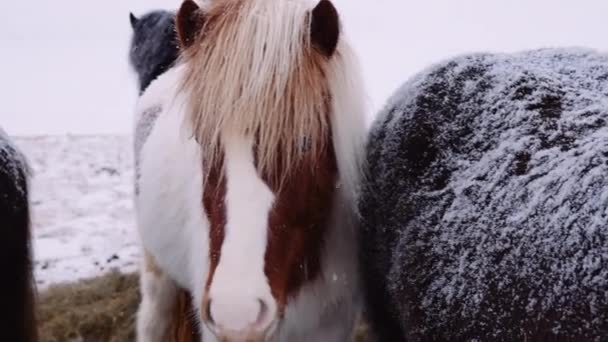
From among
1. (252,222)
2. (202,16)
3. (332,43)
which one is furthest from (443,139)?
(202,16)

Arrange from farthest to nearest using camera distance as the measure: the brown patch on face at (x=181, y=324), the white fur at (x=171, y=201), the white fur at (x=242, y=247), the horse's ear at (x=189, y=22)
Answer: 1. the brown patch on face at (x=181, y=324)
2. the white fur at (x=171, y=201)
3. the horse's ear at (x=189, y=22)
4. the white fur at (x=242, y=247)

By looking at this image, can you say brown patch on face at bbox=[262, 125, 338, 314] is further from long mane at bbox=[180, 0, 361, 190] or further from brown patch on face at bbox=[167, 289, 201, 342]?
brown patch on face at bbox=[167, 289, 201, 342]

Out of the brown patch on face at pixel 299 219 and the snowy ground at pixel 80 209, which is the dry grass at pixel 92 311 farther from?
the brown patch on face at pixel 299 219

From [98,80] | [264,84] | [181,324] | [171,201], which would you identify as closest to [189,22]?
[264,84]

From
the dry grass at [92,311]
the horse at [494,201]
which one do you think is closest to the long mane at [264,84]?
the horse at [494,201]

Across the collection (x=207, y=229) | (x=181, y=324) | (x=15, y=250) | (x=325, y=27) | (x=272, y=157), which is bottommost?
Answer: (x=181, y=324)

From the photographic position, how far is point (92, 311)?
163 inches

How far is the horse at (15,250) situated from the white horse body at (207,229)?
61cm

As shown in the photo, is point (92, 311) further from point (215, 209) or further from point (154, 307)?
point (215, 209)

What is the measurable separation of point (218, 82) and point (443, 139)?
2.25ft

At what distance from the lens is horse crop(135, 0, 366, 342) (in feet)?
4.98

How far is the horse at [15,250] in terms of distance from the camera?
2203 millimetres

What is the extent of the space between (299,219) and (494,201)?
62 cm

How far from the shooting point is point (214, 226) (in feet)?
5.35
